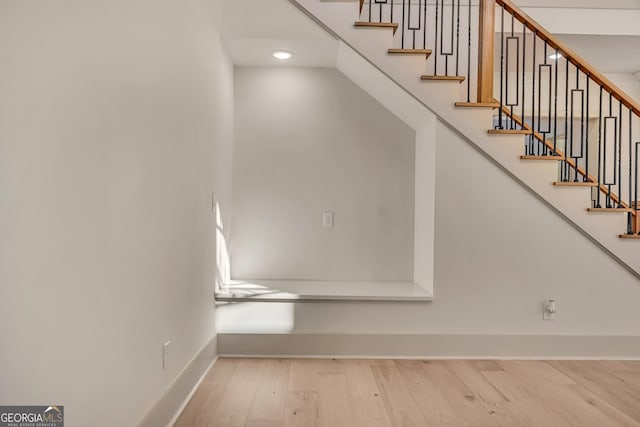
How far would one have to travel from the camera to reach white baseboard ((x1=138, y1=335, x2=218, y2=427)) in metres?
2.06

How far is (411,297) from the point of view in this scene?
3.33 metres

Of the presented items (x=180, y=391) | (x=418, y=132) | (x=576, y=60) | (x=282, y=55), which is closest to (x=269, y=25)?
(x=282, y=55)

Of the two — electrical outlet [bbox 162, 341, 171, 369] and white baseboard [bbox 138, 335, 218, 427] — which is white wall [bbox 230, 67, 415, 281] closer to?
white baseboard [bbox 138, 335, 218, 427]

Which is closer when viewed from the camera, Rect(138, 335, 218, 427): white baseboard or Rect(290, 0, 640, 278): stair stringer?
Rect(138, 335, 218, 427): white baseboard

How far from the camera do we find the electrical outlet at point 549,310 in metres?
3.32

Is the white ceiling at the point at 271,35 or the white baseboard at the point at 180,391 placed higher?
the white ceiling at the point at 271,35

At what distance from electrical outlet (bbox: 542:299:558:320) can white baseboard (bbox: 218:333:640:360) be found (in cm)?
14

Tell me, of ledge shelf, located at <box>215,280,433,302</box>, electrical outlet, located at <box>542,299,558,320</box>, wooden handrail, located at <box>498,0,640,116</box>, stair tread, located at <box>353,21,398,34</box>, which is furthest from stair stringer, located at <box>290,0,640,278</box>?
ledge shelf, located at <box>215,280,433,302</box>

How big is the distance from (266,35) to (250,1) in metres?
0.26

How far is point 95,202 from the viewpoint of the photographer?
147 cm

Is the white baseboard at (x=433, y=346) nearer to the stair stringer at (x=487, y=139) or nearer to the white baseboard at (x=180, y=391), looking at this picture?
the white baseboard at (x=180, y=391)

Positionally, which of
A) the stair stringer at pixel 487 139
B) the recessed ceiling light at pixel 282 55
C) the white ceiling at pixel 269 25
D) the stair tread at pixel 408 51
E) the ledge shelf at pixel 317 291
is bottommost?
the ledge shelf at pixel 317 291

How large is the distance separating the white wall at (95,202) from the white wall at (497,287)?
3.54 feet

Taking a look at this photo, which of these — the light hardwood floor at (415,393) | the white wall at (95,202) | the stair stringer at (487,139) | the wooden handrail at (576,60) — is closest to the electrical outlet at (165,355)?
the white wall at (95,202)
